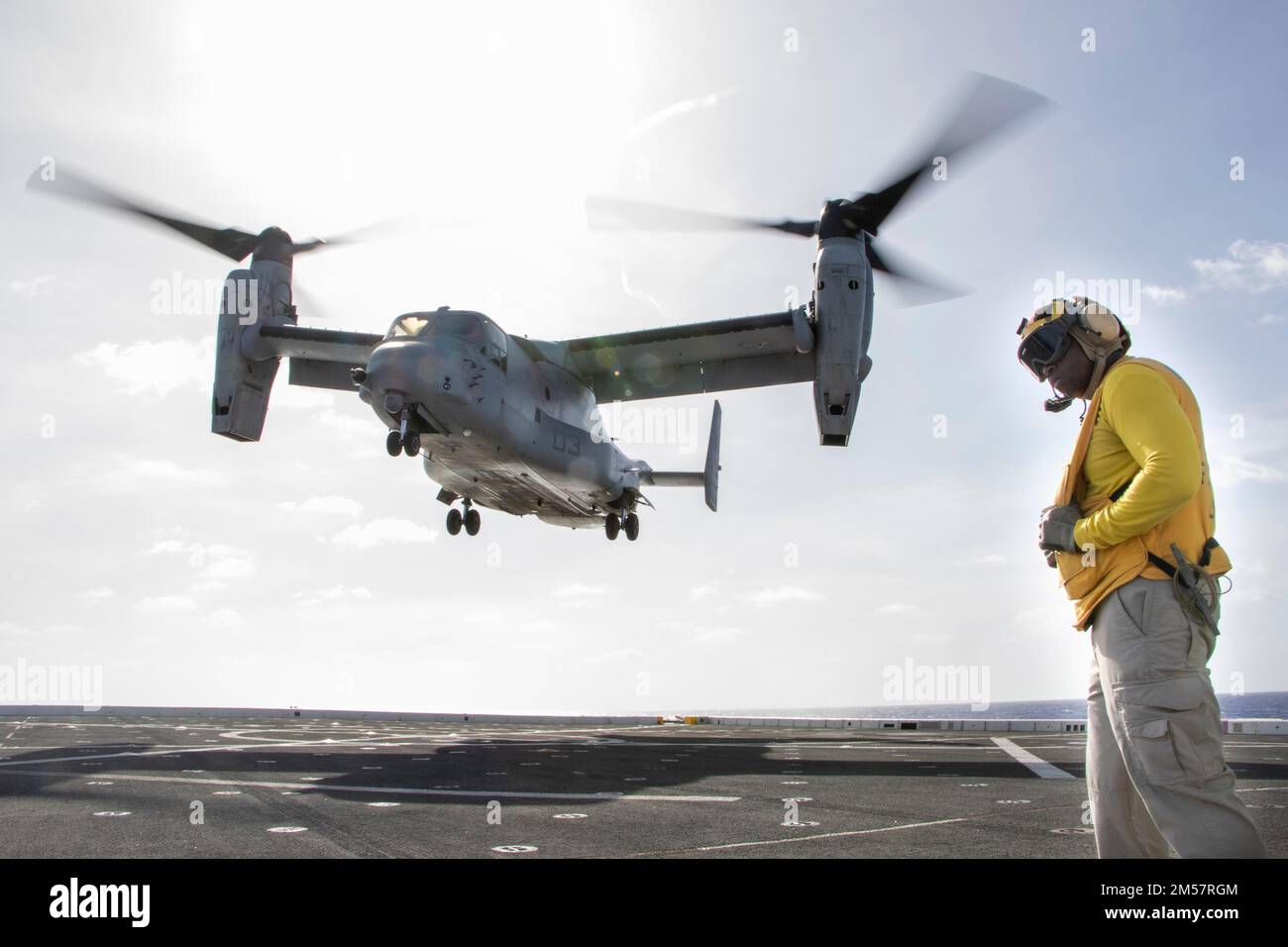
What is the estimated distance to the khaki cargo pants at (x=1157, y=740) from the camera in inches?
122

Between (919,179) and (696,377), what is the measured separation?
8.27 m

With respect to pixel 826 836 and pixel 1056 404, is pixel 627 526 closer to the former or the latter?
pixel 826 836

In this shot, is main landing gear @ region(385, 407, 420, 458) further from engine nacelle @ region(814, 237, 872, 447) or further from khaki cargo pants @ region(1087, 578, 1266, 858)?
khaki cargo pants @ region(1087, 578, 1266, 858)

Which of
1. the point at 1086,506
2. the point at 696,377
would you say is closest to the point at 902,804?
the point at 1086,506

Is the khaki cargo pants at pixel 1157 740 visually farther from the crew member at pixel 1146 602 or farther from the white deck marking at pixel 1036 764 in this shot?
the white deck marking at pixel 1036 764

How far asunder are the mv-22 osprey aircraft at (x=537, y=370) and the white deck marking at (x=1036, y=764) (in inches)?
304

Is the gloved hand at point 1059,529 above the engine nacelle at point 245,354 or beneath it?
beneath

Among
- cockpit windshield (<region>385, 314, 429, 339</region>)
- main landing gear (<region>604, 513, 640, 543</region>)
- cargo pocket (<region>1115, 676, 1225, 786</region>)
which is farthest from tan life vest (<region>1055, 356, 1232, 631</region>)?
main landing gear (<region>604, 513, 640, 543</region>)

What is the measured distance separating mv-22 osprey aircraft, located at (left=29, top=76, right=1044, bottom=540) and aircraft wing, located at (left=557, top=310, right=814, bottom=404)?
5 cm

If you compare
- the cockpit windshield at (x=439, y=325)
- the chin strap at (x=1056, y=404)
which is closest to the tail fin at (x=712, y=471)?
the cockpit windshield at (x=439, y=325)

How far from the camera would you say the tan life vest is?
3463 millimetres

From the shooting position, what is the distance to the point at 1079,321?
3.98 m
